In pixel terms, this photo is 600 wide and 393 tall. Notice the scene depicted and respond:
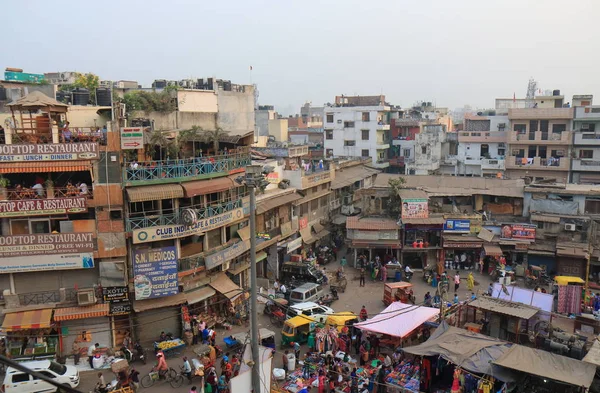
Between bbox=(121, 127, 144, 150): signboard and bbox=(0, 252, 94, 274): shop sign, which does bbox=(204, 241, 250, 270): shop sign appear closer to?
bbox=(0, 252, 94, 274): shop sign

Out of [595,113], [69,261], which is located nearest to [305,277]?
[69,261]

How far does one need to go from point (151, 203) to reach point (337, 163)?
73.7 feet

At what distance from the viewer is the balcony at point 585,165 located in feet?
134

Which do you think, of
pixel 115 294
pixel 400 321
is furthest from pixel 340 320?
pixel 115 294

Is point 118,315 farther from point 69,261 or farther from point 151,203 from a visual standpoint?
point 151,203

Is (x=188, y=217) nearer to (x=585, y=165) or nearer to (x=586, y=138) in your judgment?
(x=585, y=165)

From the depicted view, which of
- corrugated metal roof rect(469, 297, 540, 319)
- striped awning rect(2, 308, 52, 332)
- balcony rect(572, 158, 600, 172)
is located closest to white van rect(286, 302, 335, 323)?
corrugated metal roof rect(469, 297, 540, 319)

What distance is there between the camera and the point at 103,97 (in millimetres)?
25688

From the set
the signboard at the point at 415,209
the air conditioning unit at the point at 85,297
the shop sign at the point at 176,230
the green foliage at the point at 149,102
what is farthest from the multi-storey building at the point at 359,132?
the air conditioning unit at the point at 85,297

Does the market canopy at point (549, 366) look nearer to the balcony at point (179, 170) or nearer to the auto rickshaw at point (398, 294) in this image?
the auto rickshaw at point (398, 294)

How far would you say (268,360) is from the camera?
14094mm

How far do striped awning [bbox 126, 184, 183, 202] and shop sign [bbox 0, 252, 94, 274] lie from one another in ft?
9.84

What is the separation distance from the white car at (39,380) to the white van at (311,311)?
952 cm

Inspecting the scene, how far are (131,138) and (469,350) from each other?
15325 millimetres
